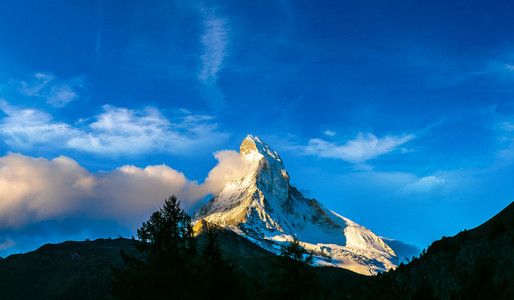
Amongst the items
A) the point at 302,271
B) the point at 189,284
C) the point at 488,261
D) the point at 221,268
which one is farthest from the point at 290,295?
the point at 488,261

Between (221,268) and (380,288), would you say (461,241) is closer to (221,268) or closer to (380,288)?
A: (380,288)

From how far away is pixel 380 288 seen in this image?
33312 millimetres

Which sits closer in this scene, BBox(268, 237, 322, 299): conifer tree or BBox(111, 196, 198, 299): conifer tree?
BBox(111, 196, 198, 299): conifer tree

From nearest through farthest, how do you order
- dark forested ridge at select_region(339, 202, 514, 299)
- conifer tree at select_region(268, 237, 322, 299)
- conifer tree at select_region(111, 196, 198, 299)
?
dark forested ridge at select_region(339, 202, 514, 299) < conifer tree at select_region(111, 196, 198, 299) < conifer tree at select_region(268, 237, 322, 299)

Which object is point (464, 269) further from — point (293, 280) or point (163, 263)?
point (163, 263)

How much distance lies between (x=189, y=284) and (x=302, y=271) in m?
10.0

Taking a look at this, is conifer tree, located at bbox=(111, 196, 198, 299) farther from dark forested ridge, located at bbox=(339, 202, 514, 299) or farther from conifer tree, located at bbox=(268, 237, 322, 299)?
dark forested ridge, located at bbox=(339, 202, 514, 299)

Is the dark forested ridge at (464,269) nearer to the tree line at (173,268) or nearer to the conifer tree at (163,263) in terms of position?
the tree line at (173,268)

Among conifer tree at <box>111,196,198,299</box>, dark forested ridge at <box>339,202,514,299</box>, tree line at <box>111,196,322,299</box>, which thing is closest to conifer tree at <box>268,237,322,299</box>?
tree line at <box>111,196,322,299</box>

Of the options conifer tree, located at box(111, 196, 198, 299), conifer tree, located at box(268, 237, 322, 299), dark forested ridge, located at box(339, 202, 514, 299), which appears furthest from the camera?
conifer tree, located at box(268, 237, 322, 299)

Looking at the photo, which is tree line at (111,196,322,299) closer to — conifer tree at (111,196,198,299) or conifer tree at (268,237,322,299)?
conifer tree at (111,196,198,299)

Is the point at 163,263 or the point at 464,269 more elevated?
the point at 163,263

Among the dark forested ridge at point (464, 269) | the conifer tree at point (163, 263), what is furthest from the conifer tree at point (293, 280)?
the conifer tree at point (163, 263)

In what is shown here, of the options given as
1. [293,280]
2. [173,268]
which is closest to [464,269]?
[293,280]
